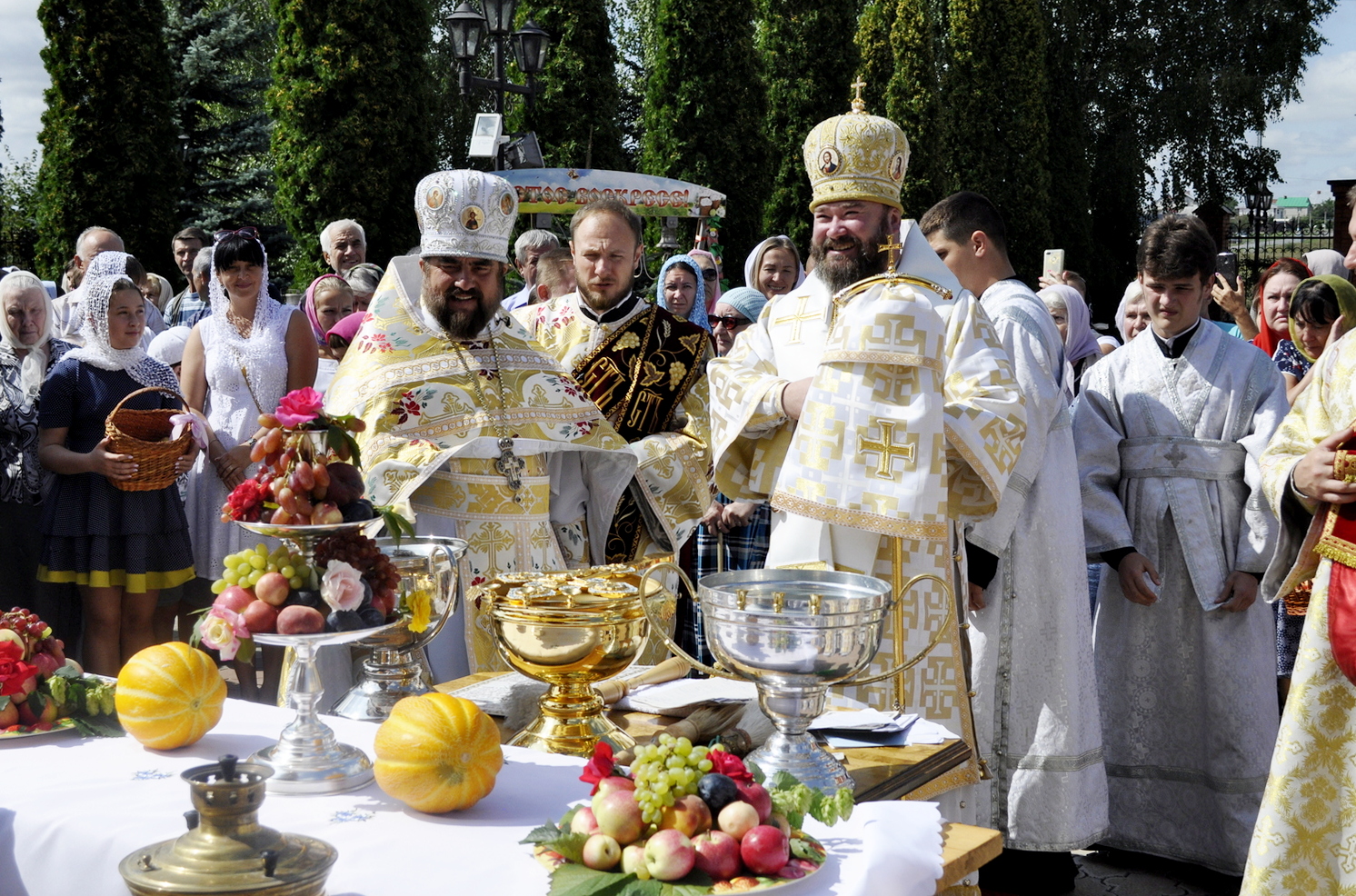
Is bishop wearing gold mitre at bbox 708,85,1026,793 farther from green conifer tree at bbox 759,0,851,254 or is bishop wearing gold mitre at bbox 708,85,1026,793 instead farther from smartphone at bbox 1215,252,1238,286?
green conifer tree at bbox 759,0,851,254

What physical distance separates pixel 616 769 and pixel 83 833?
80cm

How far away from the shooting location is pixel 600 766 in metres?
1.85

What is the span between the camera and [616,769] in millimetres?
1839

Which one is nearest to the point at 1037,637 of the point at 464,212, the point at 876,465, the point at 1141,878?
the point at 1141,878

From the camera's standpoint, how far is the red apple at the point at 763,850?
1654 millimetres

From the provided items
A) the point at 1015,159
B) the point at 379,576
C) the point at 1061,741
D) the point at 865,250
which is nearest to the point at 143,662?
the point at 379,576

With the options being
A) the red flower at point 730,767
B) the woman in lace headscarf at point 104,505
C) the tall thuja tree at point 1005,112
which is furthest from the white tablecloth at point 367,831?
the tall thuja tree at point 1005,112

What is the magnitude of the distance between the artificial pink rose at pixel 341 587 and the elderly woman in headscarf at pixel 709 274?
653 centimetres

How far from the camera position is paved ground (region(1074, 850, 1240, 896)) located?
4555 millimetres

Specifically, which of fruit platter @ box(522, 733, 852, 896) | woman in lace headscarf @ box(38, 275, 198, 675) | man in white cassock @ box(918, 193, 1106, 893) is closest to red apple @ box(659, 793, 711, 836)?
fruit platter @ box(522, 733, 852, 896)

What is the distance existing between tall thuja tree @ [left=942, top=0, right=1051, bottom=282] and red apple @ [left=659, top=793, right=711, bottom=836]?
2567cm

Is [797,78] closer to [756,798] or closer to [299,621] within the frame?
[299,621]

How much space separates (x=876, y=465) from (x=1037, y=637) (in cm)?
154

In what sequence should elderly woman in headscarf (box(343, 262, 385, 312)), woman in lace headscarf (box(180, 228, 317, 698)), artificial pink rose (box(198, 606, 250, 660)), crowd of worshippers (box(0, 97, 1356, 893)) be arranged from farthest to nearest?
elderly woman in headscarf (box(343, 262, 385, 312)) → woman in lace headscarf (box(180, 228, 317, 698)) → crowd of worshippers (box(0, 97, 1356, 893)) → artificial pink rose (box(198, 606, 250, 660))
